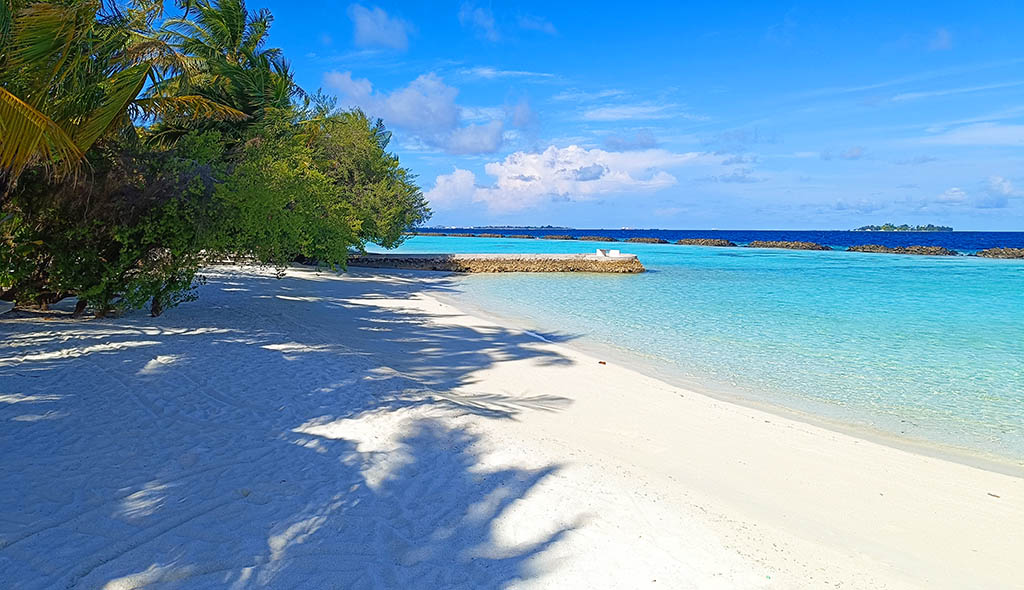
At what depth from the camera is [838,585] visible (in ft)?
11.8

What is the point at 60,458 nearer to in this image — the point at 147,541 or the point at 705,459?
the point at 147,541

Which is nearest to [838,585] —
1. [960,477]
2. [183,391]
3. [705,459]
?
[705,459]

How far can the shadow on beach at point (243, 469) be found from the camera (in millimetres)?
3391

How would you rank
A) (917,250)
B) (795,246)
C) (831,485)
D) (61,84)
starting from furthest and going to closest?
(795,246)
(917,250)
(61,84)
(831,485)

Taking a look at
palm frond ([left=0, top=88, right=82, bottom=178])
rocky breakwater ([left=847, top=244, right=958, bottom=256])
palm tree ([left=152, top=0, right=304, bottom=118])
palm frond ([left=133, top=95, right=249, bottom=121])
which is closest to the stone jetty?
palm tree ([left=152, top=0, right=304, bottom=118])

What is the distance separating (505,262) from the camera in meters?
Result: 36.8

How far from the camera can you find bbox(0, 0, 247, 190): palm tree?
6.27 meters

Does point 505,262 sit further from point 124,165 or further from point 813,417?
point 813,417

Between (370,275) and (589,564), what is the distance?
25929 millimetres

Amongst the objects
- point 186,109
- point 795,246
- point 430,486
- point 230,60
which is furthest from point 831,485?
point 795,246

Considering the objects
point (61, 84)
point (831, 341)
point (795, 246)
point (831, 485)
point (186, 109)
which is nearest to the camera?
point (831, 485)

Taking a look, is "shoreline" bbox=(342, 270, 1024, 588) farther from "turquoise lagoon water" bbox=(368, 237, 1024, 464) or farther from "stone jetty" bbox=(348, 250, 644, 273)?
"stone jetty" bbox=(348, 250, 644, 273)

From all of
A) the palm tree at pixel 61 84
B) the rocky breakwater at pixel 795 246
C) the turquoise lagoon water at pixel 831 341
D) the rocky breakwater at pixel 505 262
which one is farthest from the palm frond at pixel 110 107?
the rocky breakwater at pixel 795 246

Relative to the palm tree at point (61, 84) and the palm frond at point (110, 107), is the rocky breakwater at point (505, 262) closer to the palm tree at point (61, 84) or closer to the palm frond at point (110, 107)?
the palm tree at point (61, 84)
